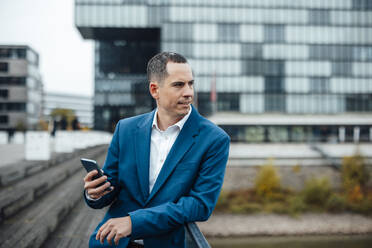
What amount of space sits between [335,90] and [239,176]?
27.5 meters

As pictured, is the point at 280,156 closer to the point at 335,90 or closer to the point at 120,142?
the point at 335,90

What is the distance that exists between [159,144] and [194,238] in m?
0.68

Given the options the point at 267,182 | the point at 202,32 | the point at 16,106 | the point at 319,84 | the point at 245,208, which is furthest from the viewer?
the point at 16,106

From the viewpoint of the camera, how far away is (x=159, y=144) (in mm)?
2094

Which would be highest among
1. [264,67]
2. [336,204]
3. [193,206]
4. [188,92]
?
[264,67]

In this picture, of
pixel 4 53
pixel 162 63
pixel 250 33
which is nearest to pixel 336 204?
pixel 162 63

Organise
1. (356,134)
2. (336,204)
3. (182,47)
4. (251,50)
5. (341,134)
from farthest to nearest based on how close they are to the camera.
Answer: (251,50)
(182,47)
(341,134)
(356,134)
(336,204)

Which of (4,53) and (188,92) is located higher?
(4,53)

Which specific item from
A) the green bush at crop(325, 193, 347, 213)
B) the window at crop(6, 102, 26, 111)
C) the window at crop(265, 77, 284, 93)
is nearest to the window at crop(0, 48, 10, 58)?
the window at crop(6, 102, 26, 111)

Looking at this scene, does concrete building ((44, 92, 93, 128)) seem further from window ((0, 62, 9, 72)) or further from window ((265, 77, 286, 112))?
window ((265, 77, 286, 112))

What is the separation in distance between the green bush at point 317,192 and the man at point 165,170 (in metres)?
24.4

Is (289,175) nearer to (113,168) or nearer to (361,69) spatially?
(113,168)

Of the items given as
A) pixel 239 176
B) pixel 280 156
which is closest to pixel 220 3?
pixel 280 156

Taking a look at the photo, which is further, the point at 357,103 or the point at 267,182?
the point at 357,103
